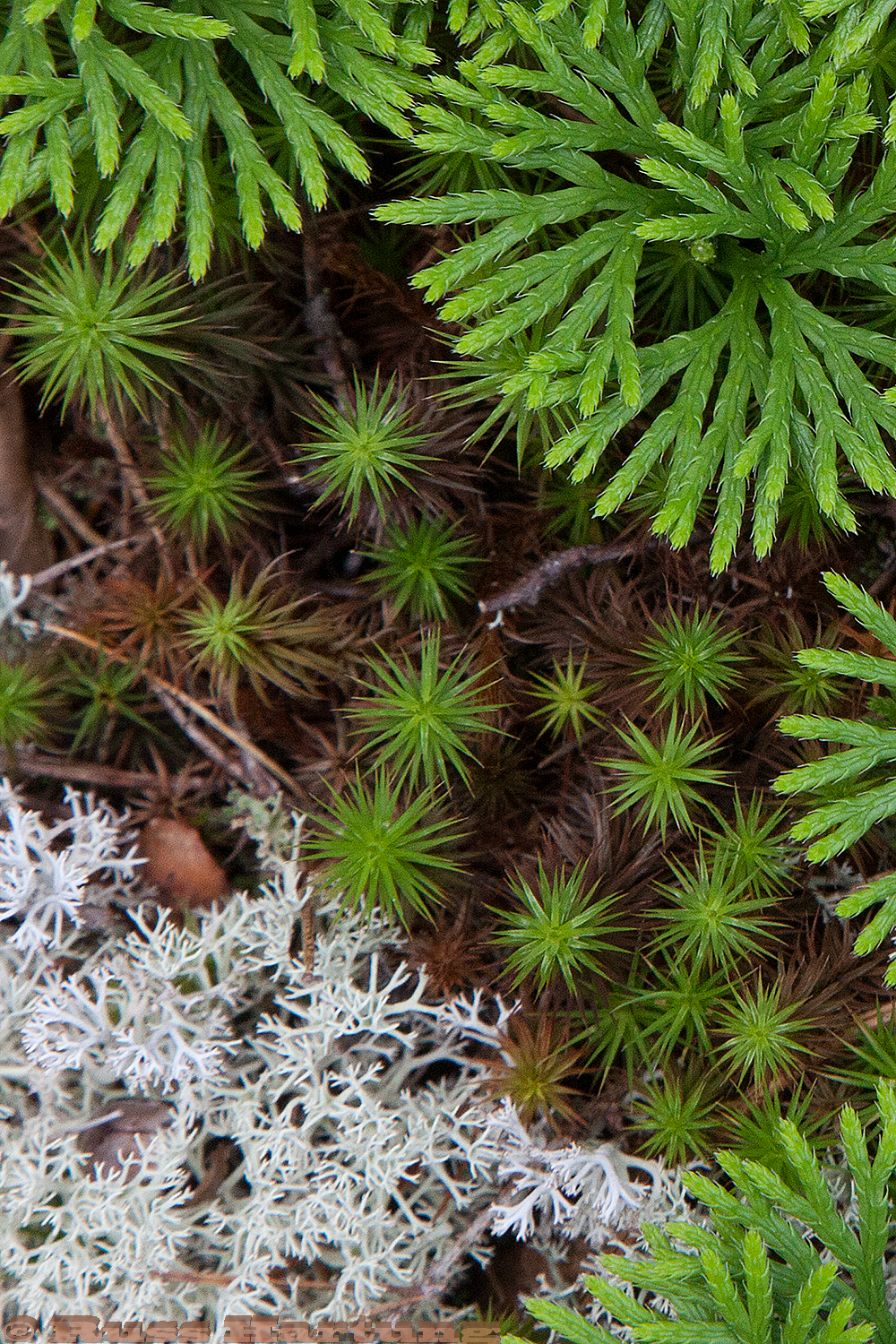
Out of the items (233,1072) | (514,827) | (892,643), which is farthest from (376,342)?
(233,1072)

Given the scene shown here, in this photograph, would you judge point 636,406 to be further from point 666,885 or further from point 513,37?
point 666,885

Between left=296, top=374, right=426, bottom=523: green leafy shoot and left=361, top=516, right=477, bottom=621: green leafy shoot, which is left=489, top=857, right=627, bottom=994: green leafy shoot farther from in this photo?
left=296, top=374, right=426, bottom=523: green leafy shoot

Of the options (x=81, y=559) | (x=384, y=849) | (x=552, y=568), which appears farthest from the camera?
(x=81, y=559)

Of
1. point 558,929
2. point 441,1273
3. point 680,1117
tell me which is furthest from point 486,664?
point 441,1273

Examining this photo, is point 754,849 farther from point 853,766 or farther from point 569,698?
point 569,698

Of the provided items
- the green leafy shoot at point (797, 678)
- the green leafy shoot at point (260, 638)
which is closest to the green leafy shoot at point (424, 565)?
the green leafy shoot at point (260, 638)

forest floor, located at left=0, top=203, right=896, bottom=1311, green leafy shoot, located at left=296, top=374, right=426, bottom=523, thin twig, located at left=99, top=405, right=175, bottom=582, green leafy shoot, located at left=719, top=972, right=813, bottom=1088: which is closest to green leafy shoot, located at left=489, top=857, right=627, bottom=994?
forest floor, located at left=0, top=203, right=896, bottom=1311

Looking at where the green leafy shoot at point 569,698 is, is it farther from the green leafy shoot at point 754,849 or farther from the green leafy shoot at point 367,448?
the green leafy shoot at point 367,448
